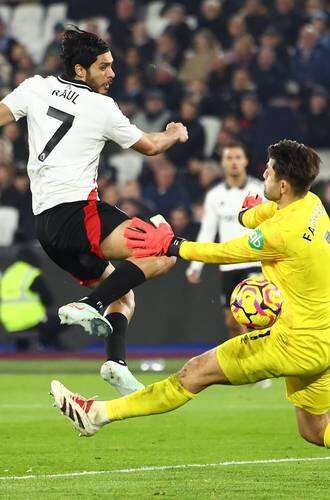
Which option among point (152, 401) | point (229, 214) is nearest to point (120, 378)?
point (152, 401)

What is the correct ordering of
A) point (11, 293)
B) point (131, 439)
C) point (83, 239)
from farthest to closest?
point (11, 293) → point (131, 439) → point (83, 239)

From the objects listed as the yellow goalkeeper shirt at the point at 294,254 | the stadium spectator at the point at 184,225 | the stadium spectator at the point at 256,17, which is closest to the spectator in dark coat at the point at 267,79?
the stadium spectator at the point at 256,17

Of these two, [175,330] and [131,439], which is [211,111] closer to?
[175,330]

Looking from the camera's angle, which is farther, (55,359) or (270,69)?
(270,69)

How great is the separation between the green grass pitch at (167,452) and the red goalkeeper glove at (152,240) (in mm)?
1412

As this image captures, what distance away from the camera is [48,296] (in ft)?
55.7

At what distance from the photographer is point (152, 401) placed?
25.8 ft

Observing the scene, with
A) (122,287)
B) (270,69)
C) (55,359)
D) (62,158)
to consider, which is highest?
(270,69)

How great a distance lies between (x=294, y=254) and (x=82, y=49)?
2.19 m

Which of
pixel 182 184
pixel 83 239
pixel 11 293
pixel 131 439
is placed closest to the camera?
pixel 83 239

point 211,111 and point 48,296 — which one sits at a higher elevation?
point 211,111

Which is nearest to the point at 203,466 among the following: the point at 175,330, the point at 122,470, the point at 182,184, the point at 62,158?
the point at 122,470

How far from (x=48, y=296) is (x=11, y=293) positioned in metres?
0.48

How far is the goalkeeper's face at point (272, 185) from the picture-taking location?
306 inches
